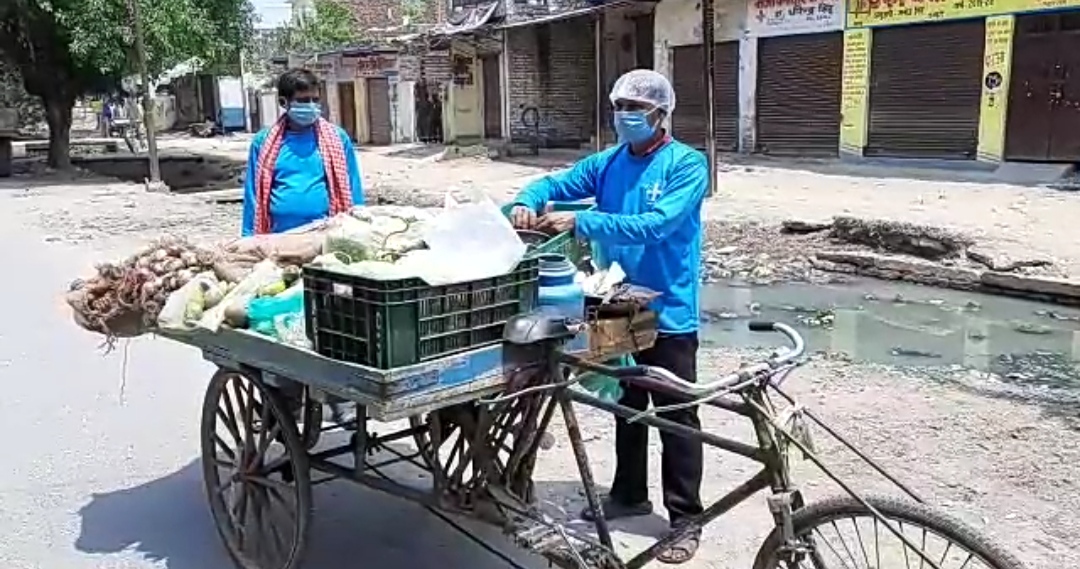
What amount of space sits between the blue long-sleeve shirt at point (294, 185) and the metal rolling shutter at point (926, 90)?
15422 mm

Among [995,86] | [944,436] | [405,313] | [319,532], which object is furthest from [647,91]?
[995,86]

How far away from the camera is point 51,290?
988 cm

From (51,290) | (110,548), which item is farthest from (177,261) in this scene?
(51,290)

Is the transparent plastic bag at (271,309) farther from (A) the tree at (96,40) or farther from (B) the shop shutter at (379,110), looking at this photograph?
(B) the shop shutter at (379,110)

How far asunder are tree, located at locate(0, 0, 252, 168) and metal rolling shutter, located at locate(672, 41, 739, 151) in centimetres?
1051

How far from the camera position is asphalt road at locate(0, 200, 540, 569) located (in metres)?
4.11

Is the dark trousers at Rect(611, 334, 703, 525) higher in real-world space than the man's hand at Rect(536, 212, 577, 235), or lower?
lower

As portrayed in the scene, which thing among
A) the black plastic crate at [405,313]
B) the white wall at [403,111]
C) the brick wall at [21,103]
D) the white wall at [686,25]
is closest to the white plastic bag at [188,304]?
the black plastic crate at [405,313]

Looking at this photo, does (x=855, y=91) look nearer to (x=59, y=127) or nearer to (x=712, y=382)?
(x=712, y=382)

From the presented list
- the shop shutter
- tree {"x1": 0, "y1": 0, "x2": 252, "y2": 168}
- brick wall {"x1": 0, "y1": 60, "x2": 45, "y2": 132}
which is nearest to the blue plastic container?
tree {"x1": 0, "y1": 0, "x2": 252, "y2": 168}

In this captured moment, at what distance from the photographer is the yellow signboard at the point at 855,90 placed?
19391 millimetres

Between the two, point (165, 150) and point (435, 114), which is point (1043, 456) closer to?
point (435, 114)

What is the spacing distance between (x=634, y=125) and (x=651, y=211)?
34 centimetres

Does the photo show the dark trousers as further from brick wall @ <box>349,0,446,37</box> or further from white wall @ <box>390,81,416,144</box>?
brick wall @ <box>349,0,446,37</box>
